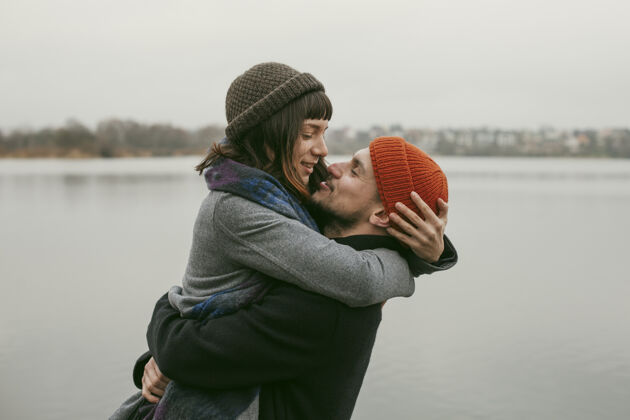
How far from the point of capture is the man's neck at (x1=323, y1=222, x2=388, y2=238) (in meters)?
1.93

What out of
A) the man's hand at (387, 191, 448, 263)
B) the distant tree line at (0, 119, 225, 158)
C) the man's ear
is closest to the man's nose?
the man's ear

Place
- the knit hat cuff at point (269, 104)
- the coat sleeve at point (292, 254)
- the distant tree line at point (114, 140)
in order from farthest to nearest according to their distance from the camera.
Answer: the distant tree line at point (114, 140) → the knit hat cuff at point (269, 104) → the coat sleeve at point (292, 254)

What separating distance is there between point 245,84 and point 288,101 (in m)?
0.15

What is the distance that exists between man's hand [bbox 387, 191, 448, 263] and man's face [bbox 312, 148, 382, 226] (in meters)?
0.15

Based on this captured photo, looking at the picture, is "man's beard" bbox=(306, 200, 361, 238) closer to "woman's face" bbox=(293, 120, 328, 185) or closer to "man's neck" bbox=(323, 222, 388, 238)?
"man's neck" bbox=(323, 222, 388, 238)

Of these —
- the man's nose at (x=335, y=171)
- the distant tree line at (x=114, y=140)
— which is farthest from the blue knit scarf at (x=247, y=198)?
the distant tree line at (x=114, y=140)

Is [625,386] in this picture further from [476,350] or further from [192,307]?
[192,307]

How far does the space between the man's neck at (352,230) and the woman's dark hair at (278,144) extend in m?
0.21

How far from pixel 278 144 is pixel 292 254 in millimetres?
384

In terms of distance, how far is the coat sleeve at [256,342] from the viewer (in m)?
1.62

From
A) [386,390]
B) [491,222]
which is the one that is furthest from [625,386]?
A: [491,222]

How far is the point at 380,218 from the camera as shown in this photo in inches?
74.8

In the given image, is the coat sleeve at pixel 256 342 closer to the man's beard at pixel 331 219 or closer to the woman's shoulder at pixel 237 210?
the woman's shoulder at pixel 237 210

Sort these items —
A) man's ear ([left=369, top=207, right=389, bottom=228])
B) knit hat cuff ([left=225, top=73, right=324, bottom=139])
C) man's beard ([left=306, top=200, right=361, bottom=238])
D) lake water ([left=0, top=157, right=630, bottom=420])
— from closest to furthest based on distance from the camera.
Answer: knit hat cuff ([left=225, top=73, right=324, bottom=139]), man's ear ([left=369, top=207, right=389, bottom=228]), man's beard ([left=306, top=200, right=361, bottom=238]), lake water ([left=0, top=157, right=630, bottom=420])
